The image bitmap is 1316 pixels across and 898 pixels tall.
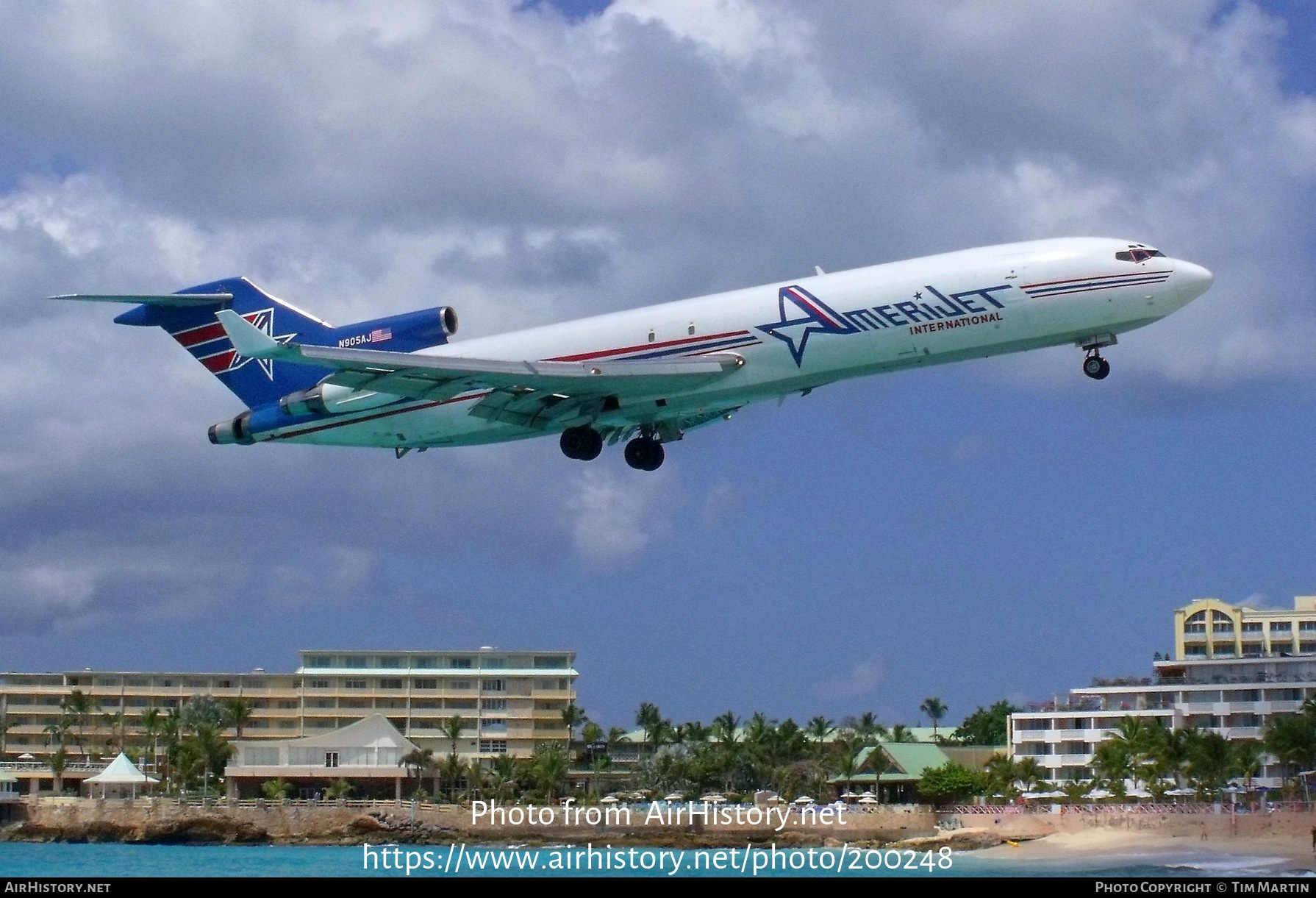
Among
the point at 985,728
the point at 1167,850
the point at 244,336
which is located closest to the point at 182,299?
the point at 244,336

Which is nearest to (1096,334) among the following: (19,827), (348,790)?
(348,790)

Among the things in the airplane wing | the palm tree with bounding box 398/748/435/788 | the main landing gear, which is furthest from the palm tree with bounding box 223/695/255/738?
the airplane wing

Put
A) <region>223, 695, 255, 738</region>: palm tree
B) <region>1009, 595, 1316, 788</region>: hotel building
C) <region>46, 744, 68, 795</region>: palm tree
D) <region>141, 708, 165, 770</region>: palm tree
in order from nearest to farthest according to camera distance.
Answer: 1. <region>1009, 595, 1316, 788</region>: hotel building
2. <region>46, 744, 68, 795</region>: palm tree
3. <region>223, 695, 255, 738</region>: palm tree
4. <region>141, 708, 165, 770</region>: palm tree

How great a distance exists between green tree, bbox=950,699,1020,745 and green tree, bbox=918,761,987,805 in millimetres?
40211

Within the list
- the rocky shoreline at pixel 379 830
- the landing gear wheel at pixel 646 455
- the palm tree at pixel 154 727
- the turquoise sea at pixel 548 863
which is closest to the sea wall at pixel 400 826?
the rocky shoreline at pixel 379 830

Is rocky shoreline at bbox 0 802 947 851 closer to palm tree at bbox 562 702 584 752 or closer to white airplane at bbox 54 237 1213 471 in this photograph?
palm tree at bbox 562 702 584 752

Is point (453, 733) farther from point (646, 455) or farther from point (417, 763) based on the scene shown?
point (646, 455)

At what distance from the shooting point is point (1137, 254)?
3572 centimetres

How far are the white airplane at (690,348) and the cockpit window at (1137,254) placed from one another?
0.16 feet

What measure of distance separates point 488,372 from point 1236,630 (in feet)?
249

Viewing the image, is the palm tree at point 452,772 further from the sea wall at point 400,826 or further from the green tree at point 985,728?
the green tree at point 985,728

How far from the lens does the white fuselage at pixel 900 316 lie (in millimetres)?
35500

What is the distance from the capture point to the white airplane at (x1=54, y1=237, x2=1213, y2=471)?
35688 mm

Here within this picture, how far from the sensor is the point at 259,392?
47.1 m
